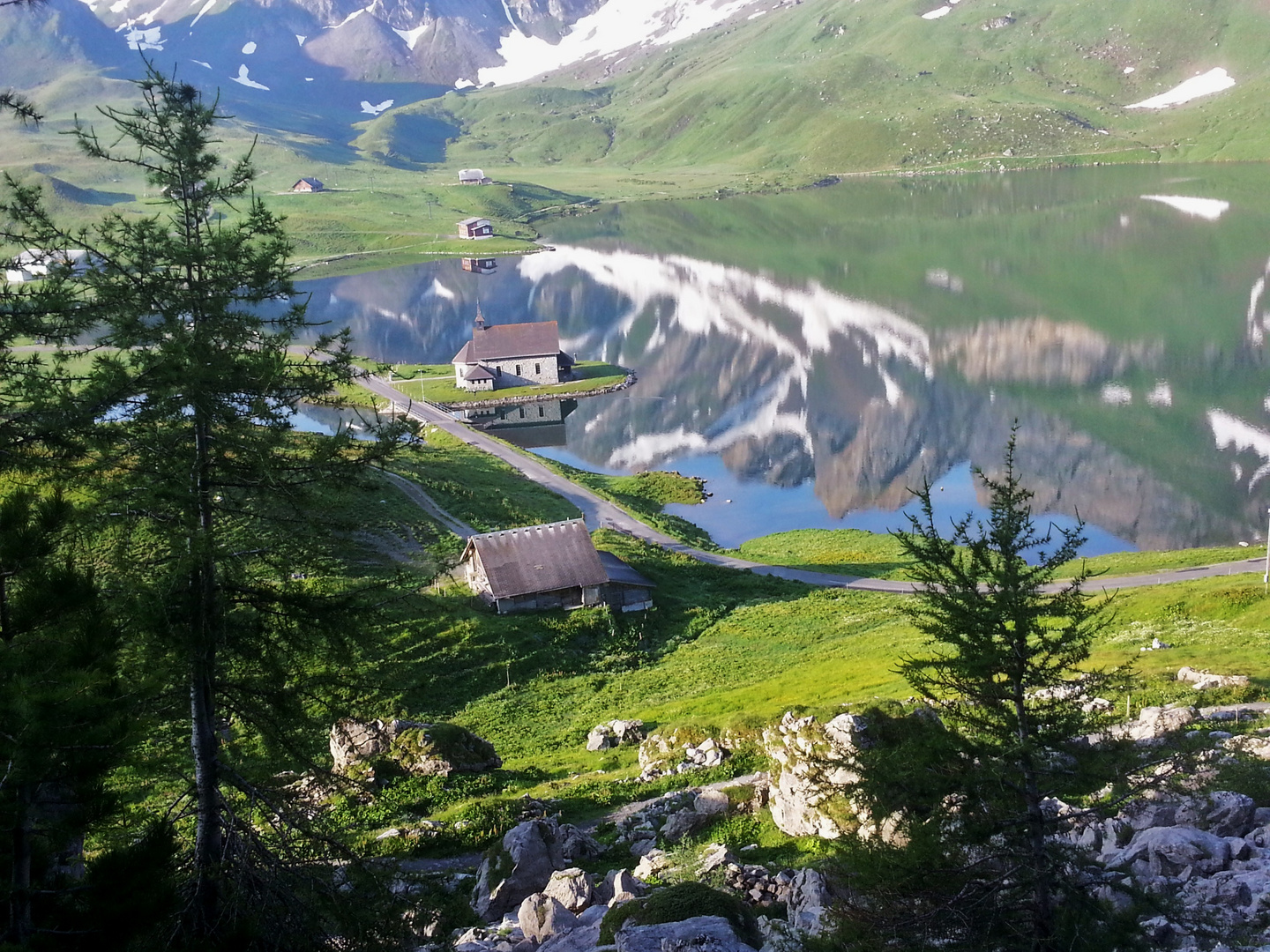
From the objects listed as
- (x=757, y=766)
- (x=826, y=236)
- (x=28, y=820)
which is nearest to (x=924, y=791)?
(x=28, y=820)

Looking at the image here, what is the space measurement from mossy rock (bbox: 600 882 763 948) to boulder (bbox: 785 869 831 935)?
673mm

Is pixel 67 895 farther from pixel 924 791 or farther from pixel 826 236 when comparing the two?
pixel 826 236

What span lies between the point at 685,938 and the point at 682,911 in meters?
0.84

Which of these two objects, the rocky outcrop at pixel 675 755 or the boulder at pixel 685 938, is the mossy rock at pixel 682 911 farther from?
the rocky outcrop at pixel 675 755

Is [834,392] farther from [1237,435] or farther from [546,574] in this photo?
[546,574]

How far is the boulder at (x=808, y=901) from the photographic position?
14688 millimetres

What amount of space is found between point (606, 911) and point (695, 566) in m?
40.0

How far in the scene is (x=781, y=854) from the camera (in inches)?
797

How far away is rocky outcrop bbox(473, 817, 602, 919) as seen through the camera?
64.4 ft

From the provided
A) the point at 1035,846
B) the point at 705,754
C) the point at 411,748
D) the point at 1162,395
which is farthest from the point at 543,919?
the point at 1162,395

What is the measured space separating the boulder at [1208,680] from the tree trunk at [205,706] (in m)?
22.1

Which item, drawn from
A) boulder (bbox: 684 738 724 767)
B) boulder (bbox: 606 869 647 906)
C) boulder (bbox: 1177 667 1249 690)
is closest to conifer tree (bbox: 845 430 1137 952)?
boulder (bbox: 606 869 647 906)

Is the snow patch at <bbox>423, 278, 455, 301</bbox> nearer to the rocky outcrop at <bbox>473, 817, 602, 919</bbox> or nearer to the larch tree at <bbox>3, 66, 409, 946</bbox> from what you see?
the rocky outcrop at <bbox>473, 817, 602, 919</bbox>

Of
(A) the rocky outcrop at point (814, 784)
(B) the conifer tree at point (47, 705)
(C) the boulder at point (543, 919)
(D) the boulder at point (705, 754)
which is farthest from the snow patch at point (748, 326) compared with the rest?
(B) the conifer tree at point (47, 705)
